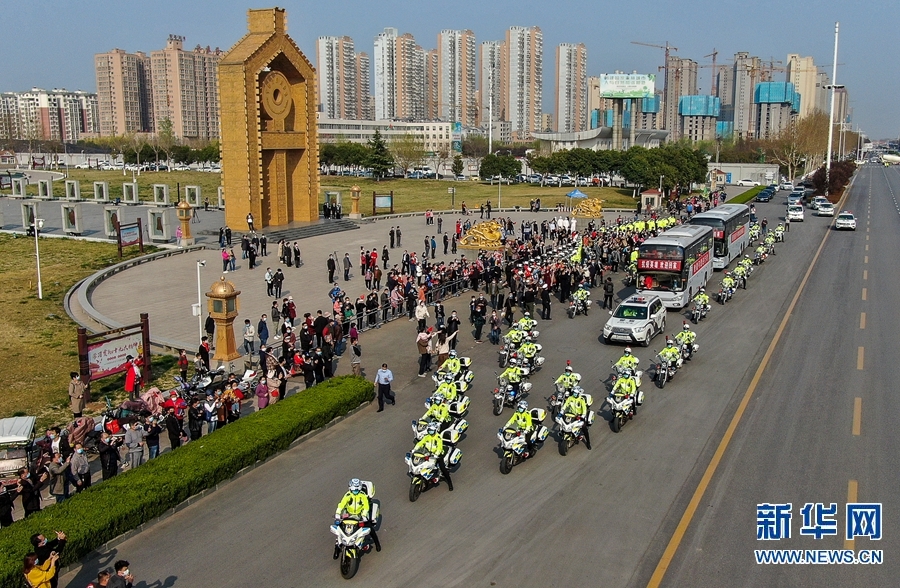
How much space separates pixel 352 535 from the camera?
11.3 meters

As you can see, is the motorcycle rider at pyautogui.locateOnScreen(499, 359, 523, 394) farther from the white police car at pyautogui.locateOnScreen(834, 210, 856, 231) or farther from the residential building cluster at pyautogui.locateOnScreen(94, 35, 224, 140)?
the residential building cluster at pyautogui.locateOnScreen(94, 35, 224, 140)

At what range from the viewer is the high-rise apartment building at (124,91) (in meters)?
172

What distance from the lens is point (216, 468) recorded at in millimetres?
14156

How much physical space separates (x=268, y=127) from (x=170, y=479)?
35.9 metres

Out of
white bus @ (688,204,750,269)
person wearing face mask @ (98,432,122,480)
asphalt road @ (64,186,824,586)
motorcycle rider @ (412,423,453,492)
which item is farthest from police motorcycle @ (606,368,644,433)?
white bus @ (688,204,750,269)

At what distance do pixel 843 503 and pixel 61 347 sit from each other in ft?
68.9

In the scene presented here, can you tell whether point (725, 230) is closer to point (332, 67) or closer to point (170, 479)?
point (170, 479)

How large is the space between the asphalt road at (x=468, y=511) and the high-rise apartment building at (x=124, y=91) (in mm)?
173340

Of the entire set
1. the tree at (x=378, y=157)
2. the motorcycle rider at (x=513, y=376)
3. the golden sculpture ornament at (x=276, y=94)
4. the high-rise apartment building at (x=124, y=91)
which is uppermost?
the high-rise apartment building at (x=124, y=91)

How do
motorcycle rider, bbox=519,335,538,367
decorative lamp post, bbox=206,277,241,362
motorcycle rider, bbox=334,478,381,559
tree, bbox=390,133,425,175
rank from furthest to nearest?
tree, bbox=390,133,425,175 → decorative lamp post, bbox=206,277,241,362 → motorcycle rider, bbox=519,335,538,367 → motorcycle rider, bbox=334,478,381,559

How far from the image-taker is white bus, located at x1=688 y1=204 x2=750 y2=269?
129ft

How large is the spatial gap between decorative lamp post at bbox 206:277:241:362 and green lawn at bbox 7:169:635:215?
4179 centimetres

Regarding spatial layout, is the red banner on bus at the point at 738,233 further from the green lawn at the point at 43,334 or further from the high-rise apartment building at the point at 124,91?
the high-rise apartment building at the point at 124,91

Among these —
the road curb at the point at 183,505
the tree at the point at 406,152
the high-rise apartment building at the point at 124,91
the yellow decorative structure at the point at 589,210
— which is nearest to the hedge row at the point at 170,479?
the road curb at the point at 183,505
